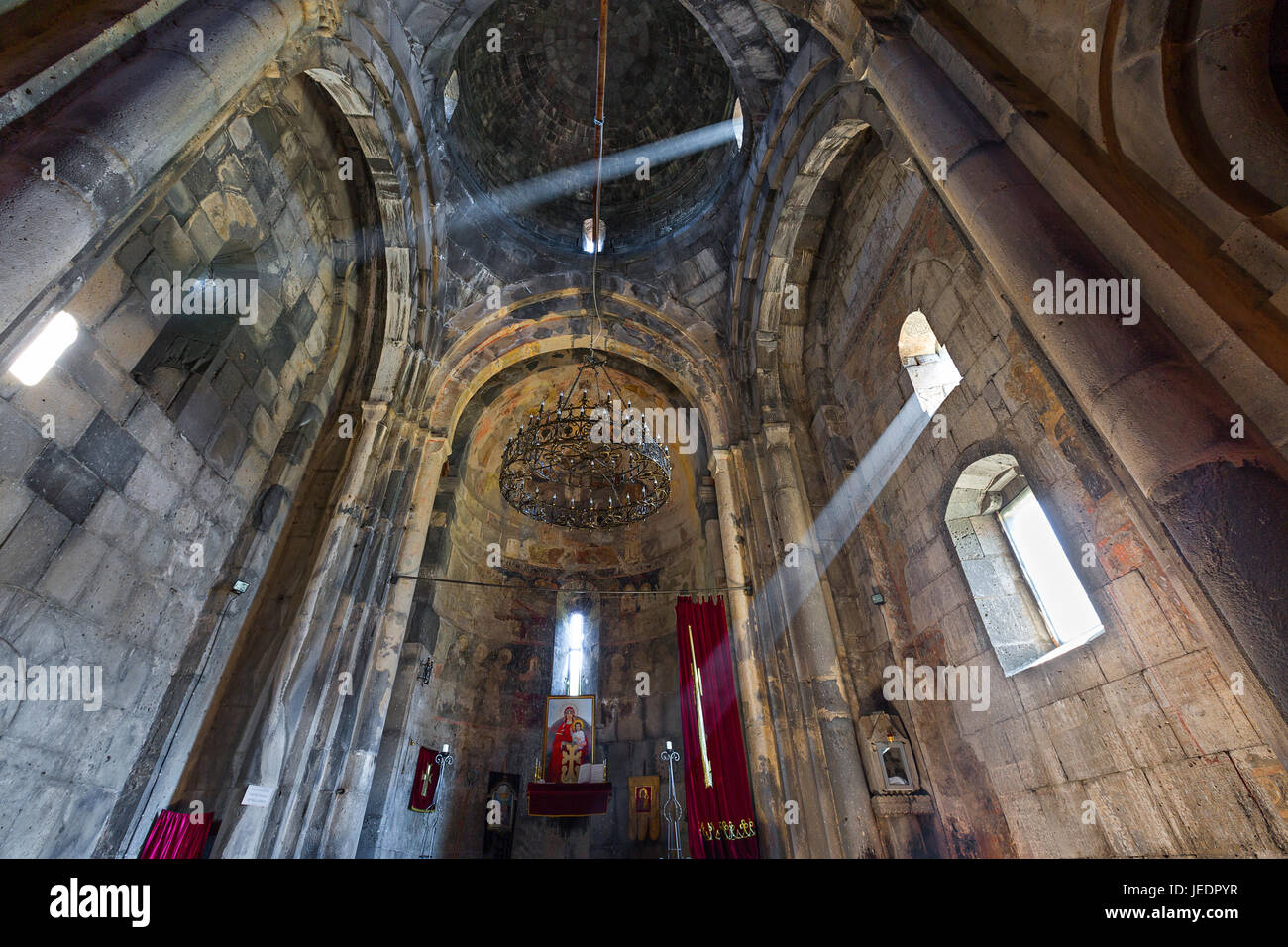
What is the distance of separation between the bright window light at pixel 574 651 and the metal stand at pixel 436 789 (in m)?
2.39

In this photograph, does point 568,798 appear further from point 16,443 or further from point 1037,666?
point 16,443

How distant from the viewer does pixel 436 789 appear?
8.47m

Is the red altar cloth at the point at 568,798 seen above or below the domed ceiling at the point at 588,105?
below

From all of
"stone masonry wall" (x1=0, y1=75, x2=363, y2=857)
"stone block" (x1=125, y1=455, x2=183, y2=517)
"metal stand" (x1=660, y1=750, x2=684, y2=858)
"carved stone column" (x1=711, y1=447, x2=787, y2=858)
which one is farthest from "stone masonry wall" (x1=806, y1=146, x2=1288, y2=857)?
"stone block" (x1=125, y1=455, x2=183, y2=517)

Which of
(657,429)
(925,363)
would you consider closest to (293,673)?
(925,363)

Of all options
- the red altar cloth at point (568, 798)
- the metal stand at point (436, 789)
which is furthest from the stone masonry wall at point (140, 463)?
the red altar cloth at point (568, 798)

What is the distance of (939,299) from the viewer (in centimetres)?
547

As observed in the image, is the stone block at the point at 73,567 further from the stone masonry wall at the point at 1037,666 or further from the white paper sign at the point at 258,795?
the stone masonry wall at the point at 1037,666

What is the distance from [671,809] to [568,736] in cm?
215

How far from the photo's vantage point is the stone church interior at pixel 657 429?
254 centimetres

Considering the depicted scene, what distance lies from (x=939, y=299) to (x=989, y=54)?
228 cm

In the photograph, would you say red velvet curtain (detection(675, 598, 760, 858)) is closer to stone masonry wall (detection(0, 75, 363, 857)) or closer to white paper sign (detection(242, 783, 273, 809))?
white paper sign (detection(242, 783, 273, 809))
